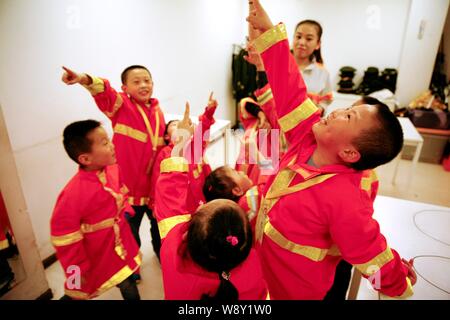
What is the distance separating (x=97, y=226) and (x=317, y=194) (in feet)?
3.59

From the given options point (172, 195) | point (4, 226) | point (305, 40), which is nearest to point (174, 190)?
point (172, 195)

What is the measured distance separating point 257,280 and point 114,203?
0.94m

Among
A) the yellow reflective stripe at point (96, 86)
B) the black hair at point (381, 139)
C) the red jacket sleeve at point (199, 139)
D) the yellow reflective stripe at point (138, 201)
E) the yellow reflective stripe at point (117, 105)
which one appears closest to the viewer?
the black hair at point (381, 139)

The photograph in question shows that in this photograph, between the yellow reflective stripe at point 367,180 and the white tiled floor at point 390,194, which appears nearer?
the yellow reflective stripe at point 367,180

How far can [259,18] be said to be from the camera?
2.81 ft

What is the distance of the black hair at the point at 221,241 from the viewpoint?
0.68m

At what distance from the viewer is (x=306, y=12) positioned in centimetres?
466

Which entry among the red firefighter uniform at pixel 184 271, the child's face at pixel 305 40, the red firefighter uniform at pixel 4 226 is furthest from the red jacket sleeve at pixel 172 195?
the child's face at pixel 305 40

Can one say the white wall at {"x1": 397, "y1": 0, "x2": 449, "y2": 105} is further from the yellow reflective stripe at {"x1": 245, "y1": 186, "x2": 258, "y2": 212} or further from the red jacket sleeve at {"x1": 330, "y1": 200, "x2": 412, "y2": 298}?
the red jacket sleeve at {"x1": 330, "y1": 200, "x2": 412, "y2": 298}

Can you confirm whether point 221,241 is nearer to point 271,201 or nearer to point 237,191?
point 271,201

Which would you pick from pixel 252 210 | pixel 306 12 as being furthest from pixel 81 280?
pixel 306 12

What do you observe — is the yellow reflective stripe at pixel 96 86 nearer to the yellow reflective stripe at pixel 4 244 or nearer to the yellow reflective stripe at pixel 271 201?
the yellow reflective stripe at pixel 4 244

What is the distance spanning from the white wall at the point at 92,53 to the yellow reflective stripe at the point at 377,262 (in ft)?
6.63

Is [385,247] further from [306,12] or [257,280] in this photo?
[306,12]
